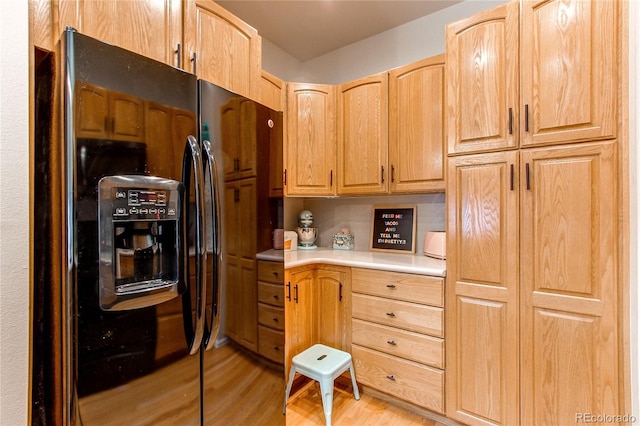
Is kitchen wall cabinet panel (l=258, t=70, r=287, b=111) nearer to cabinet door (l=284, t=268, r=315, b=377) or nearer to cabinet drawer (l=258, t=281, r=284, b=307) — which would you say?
cabinet door (l=284, t=268, r=315, b=377)

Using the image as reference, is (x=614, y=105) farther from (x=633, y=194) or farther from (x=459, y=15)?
(x=459, y=15)

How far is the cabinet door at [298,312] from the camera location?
203 cm

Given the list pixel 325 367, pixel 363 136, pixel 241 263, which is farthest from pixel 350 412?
pixel 363 136

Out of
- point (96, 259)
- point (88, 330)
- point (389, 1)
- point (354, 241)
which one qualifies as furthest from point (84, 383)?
point (389, 1)

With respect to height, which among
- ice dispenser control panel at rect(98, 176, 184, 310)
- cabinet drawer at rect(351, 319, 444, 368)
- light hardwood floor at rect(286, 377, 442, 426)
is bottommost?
light hardwood floor at rect(286, 377, 442, 426)

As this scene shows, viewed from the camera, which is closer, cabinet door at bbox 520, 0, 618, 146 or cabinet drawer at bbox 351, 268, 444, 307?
cabinet door at bbox 520, 0, 618, 146

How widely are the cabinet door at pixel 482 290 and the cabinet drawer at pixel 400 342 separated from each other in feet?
0.23

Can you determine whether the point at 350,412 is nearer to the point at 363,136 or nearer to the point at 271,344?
the point at 271,344

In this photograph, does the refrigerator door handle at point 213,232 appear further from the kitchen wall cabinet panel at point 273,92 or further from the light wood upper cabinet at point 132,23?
the kitchen wall cabinet panel at point 273,92

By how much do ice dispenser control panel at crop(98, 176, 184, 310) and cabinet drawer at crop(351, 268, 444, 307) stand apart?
1347 mm

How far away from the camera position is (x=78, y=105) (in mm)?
743

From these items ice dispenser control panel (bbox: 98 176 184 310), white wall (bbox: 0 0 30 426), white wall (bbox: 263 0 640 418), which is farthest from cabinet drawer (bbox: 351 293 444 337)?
white wall (bbox: 0 0 30 426)

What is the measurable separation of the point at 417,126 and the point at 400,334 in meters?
1.42

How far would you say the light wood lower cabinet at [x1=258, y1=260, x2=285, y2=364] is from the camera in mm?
1179
